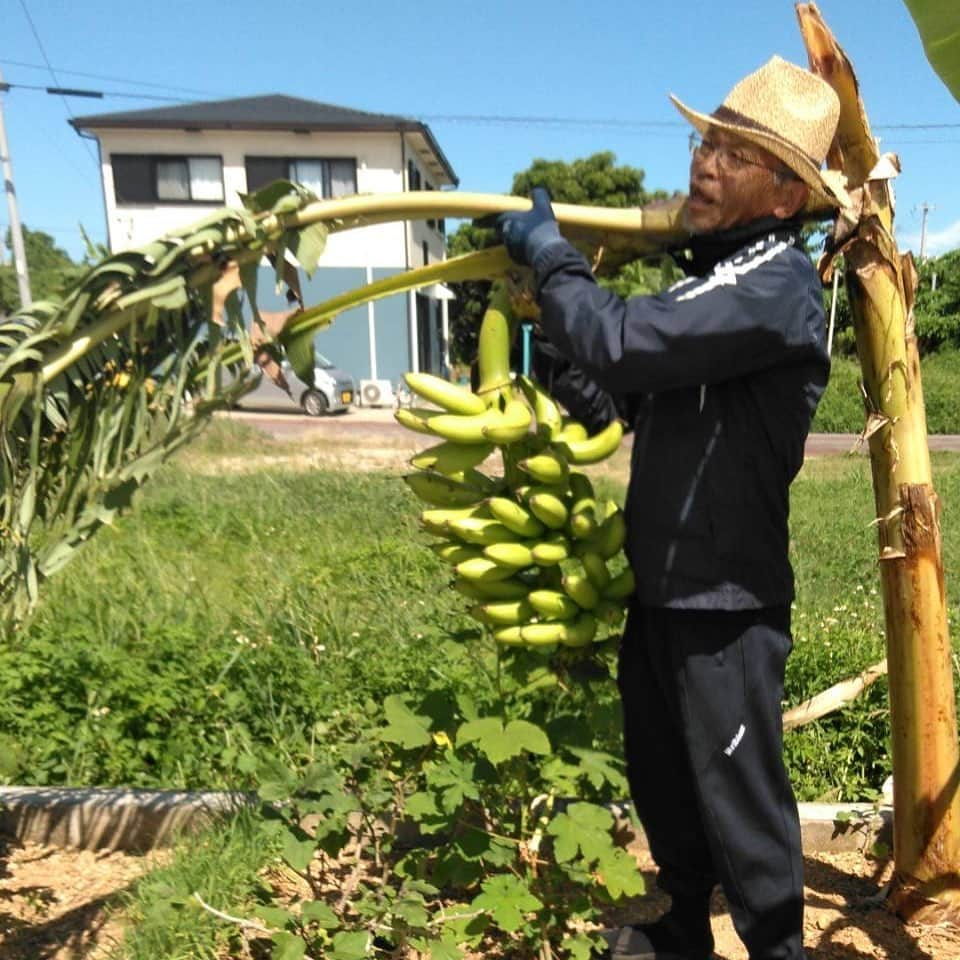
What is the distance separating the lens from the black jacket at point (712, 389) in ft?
4.84

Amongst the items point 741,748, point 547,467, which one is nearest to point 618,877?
point 741,748

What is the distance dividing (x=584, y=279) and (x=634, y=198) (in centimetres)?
2708

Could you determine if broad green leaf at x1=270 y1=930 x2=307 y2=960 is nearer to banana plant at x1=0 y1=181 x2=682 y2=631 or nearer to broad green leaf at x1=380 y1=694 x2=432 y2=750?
broad green leaf at x1=380 y1=694 x2=432 y2=750

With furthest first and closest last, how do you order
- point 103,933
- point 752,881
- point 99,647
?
point 99,647, point 103,933, point 752,881

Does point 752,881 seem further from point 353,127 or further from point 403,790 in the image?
point 353,127

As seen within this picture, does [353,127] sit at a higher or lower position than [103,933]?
higher

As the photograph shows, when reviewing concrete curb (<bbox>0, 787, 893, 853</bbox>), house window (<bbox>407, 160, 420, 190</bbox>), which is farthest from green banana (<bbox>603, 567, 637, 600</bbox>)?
house window (<bbox>407, 160, 420, 190</bbox>)

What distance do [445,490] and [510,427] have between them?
9.1 inches

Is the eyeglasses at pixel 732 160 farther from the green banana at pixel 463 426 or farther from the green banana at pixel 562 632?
the green banana at pixel 562 632

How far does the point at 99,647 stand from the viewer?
3.40 meters

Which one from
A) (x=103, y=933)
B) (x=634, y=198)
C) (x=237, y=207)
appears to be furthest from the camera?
(x=634, y=198)

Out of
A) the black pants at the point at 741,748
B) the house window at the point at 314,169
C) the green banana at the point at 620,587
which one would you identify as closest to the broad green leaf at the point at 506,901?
the black pants at the point at 741,748

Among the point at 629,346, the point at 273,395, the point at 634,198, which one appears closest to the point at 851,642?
the point at 629,346

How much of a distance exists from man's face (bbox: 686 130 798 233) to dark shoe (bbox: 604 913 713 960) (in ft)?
5.13
